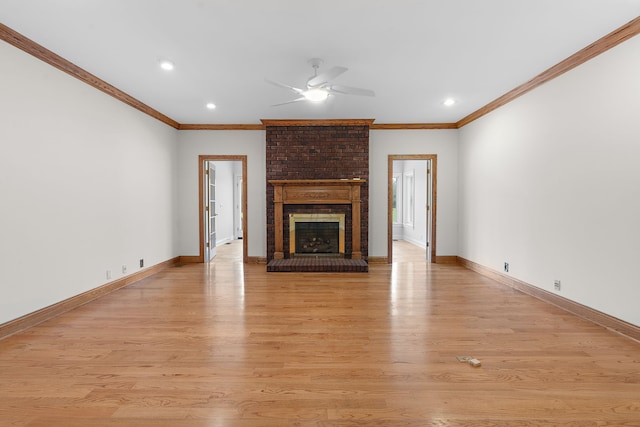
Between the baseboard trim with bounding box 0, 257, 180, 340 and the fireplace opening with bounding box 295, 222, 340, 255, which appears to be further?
the fireplace opening with bounding box 295, 222, 340, 255

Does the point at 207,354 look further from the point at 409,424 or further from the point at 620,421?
the point at 620,421

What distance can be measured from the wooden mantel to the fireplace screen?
0.72 ft

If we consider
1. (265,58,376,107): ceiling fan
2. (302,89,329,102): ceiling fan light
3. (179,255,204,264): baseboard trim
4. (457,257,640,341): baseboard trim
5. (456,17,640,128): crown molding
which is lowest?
(457,257,640,341): baseboard trim

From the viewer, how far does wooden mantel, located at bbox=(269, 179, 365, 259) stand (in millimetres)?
5570

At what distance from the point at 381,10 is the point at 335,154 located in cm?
327

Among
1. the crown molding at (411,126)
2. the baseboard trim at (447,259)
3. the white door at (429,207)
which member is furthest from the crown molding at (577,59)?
the baseboard trim at (447,259)

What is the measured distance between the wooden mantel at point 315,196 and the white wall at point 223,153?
15.5 inches

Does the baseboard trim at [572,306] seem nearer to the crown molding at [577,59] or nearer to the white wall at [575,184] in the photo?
the white wall at [575,184]

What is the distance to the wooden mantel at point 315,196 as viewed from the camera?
5570mm

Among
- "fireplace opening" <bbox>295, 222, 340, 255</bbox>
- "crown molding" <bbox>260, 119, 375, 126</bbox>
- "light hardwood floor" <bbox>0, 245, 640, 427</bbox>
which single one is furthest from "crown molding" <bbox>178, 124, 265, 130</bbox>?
"light hardwood floor" <bbox>0, 245, 640, 427</bbox>

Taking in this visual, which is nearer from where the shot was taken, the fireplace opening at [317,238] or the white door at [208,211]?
the fireplace opening at [317,238]

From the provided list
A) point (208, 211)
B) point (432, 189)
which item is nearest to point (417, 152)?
point (432, 189)

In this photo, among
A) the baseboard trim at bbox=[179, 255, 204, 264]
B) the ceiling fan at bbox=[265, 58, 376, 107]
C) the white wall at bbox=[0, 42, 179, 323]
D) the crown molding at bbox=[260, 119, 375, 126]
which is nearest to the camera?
the white wall at bbox=[0, 42, 179, 323]

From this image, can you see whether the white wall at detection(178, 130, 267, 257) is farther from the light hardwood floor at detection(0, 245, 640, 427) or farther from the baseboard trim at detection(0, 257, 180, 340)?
the light hardwood floor at detection(0, 245, 640, 427)
